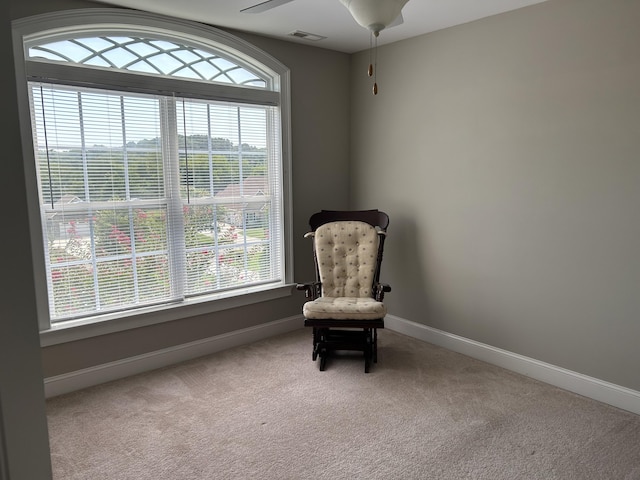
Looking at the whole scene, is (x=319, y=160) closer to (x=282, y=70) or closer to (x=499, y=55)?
(x=282, y=70)

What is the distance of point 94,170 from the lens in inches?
120

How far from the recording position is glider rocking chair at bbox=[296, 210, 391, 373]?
11.4 ft

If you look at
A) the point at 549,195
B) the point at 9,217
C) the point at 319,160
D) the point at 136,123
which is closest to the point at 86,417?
the point at 136,123

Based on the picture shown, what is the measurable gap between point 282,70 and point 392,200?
57.6 inches

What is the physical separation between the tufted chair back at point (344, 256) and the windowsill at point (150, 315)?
524 mm

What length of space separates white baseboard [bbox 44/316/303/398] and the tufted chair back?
69cm

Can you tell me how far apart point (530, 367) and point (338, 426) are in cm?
151

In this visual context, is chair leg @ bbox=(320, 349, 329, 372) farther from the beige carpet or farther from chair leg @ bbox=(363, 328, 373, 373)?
chair leg @ bbox=(363, 328, 373, 373)

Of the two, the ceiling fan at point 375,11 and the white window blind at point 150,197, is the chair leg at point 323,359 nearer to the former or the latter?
the white window blind at point 150,197

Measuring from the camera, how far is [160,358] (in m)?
3.43

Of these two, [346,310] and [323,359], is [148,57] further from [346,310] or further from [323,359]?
[323,359]

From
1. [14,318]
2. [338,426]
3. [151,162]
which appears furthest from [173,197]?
[14,318]

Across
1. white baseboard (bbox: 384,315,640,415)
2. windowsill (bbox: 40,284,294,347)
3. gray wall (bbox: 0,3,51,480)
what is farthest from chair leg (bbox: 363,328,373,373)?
gray wall (bbox: 0,3,51,480)

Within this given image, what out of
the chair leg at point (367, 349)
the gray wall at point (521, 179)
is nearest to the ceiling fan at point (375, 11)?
the gray wall at point (521, 179)
